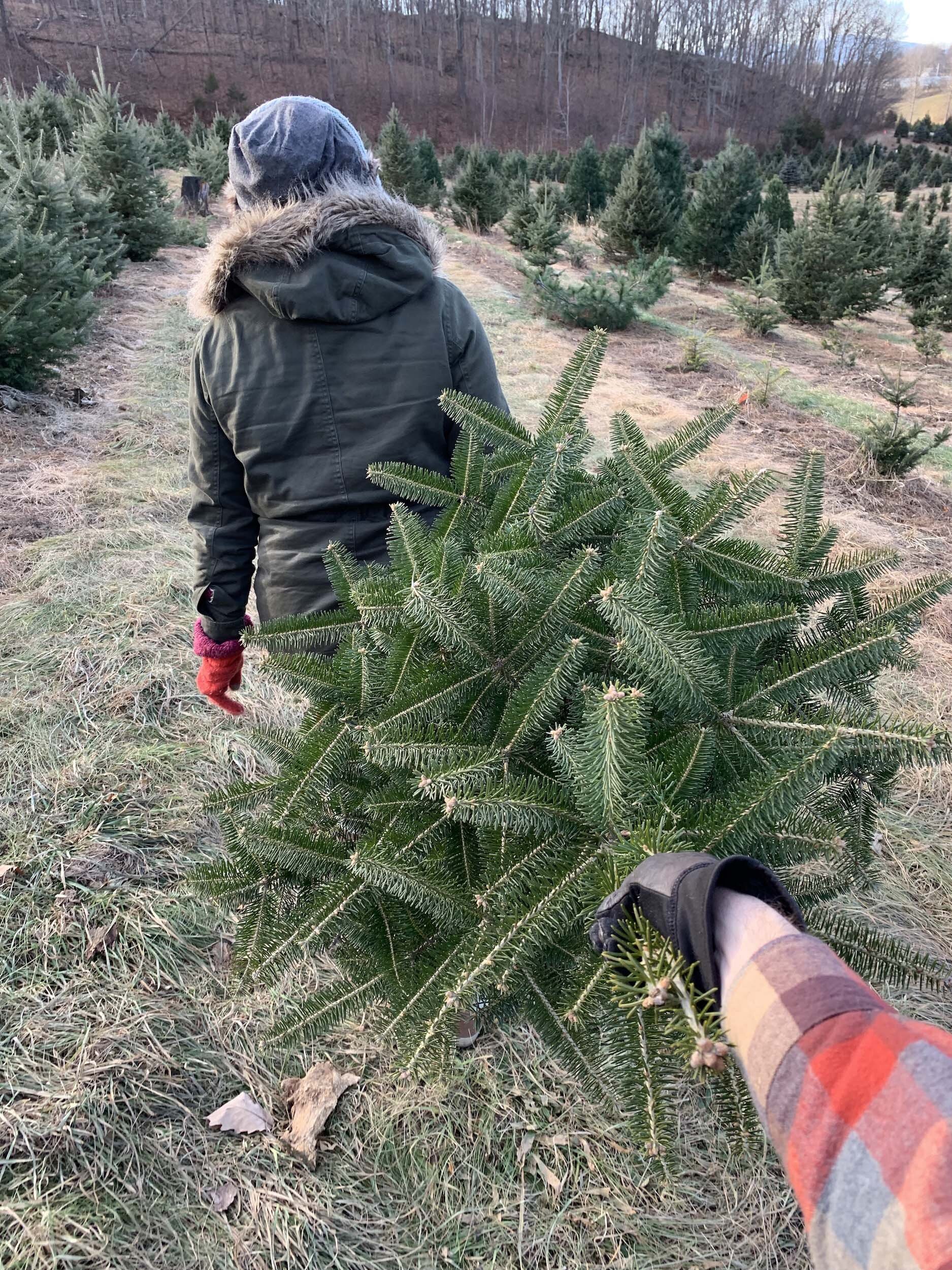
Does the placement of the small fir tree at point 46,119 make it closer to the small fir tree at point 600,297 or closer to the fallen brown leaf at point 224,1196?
the small fir tree at point 600,297

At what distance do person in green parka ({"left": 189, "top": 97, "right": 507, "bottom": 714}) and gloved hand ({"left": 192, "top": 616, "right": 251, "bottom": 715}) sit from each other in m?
0.31

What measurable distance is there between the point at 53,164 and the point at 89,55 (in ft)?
123

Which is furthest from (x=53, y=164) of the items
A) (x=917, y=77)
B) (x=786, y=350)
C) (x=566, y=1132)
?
(x=917, y=77)

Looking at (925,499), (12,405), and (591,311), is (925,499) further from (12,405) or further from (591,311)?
(12,405)

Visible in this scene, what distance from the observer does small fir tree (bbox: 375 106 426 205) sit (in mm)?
18391

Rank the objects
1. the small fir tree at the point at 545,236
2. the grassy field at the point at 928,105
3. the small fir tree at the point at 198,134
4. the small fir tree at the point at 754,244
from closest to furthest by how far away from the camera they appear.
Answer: the small fir tree at the point at 545,236
the small fir tree at the point at 754,244
the small fir tree at the point at 198,134
the grassy field at the point at 928,105

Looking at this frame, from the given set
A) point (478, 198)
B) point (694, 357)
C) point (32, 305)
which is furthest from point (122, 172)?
point (694, 357)

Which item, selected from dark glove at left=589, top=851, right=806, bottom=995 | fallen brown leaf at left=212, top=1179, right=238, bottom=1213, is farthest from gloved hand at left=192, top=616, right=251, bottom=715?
dark glove at left=589, top=851, right=806, bottom=995

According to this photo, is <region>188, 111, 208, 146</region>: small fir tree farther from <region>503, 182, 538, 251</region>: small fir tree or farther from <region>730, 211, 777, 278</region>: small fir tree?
<region>730, 211, 777, 278</region>: small fir tree

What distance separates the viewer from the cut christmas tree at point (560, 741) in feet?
3.02

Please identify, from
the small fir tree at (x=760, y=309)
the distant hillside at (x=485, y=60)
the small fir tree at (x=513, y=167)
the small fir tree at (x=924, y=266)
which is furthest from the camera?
the distant hillside at (x=485, y=60)

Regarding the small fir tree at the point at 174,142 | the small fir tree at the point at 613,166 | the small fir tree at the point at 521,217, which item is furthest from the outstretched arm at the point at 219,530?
the small fir tree at the point at 174,142

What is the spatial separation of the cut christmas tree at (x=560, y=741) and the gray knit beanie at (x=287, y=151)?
2.99 feet

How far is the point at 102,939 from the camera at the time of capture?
7.24ft
